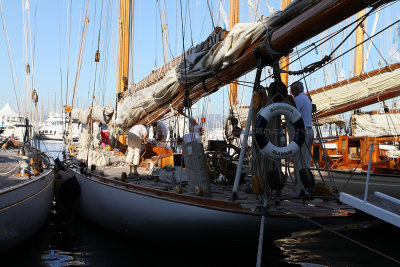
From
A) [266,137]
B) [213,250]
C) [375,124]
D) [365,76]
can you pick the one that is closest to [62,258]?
[213,250]

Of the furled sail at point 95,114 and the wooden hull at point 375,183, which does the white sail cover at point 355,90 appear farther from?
the furled sail at point 95,114

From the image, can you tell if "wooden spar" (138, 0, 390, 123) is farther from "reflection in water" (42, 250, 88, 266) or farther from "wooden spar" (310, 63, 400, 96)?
"wooden spar" (310, 63, 400, 96)

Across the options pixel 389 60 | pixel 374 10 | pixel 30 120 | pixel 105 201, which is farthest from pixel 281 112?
pixel 389 60

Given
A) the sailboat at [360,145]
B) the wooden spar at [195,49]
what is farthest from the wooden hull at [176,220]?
the sailboat at [360,145]

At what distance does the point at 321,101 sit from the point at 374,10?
6.89 meters

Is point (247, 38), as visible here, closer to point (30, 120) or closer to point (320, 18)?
point (320, 18)

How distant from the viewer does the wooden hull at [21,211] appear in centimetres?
491

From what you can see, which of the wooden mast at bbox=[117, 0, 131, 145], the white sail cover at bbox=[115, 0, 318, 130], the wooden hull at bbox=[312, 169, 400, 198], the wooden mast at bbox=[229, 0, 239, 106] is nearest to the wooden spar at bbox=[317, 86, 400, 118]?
the wooden hull at bbox=[312, 169, 400, 198]

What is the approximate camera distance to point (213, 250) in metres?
4.95

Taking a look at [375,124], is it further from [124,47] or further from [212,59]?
[212,59]

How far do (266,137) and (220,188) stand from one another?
200 centimetres

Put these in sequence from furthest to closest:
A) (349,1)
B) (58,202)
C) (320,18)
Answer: (58,202) → (320,18) → (349,1)

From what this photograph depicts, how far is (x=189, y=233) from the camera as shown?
16.1ft

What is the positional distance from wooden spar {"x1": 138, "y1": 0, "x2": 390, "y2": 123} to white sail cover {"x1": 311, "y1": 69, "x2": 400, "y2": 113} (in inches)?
203
